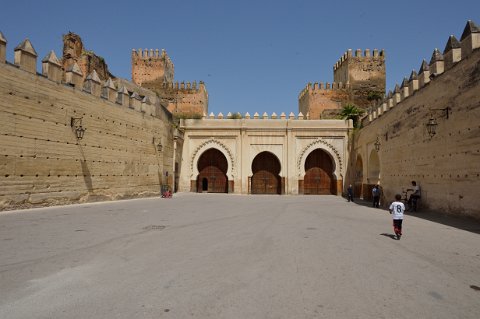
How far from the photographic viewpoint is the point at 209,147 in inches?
998

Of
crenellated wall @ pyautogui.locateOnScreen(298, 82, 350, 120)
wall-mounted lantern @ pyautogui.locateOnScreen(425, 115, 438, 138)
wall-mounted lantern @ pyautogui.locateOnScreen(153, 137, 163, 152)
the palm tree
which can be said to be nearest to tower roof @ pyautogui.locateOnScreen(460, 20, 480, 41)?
wall-mounted lantern @ pyautogui.locateOnScreen(425, 115, 438, 138)

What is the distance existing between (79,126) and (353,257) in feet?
39.9

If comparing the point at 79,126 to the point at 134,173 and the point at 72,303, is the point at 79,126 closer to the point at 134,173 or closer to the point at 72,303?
the point at 134,173

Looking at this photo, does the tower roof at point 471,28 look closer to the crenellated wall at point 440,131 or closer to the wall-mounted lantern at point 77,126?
the crenellated wall at point 440,131

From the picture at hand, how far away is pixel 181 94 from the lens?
36.7m

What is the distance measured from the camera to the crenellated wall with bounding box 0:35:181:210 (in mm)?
11016

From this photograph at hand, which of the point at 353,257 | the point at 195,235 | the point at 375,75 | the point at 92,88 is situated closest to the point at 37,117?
the point at 92,88

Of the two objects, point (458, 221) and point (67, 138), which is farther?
point (67, 138)

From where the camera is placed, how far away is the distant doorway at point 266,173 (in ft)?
85.0

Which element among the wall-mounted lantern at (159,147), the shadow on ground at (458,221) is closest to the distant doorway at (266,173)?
the wall-mounted lantern at (159,147)

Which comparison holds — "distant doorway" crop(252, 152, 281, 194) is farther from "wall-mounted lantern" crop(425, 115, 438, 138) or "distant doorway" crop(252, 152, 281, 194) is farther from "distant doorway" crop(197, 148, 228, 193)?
"wall-mounted lantern" crop(425, 115, 438, 138)

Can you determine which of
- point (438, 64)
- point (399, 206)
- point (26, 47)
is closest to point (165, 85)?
point (26, 47)

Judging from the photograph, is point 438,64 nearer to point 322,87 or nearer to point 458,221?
point 458,221

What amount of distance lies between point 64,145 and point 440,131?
45.8 feet
